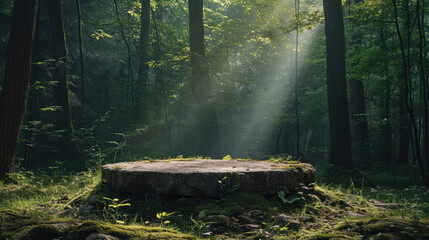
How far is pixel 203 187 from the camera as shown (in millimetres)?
3402

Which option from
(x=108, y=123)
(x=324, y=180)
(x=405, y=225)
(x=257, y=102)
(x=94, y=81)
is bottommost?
(x=324, y=180)

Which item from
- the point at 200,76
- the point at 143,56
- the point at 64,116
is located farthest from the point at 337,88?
the point at 143,56

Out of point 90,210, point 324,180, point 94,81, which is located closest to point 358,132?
point 324,180

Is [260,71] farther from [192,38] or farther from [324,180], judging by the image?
[324,180]

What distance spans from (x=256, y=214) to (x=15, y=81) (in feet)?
20.7

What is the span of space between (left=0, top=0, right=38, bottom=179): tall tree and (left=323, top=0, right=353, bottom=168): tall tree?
7.33 meters

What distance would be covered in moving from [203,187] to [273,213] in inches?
33.1

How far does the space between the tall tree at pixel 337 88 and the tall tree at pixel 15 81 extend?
24.0 ft

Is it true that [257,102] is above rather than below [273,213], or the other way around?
above

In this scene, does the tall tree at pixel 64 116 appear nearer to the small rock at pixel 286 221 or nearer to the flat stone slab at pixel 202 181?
the flat stone slab at pixel 202 181

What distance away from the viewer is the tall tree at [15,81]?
20.9ft

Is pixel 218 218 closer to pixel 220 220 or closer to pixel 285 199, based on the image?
pixel 220 220

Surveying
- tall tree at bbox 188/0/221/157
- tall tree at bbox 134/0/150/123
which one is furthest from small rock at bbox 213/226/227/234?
tall tree at bbox 134/0/150/123

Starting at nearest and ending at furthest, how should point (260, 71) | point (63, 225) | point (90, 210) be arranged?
1. point (63, 225)
2. point (90, 210)
3. point (260, 71)
